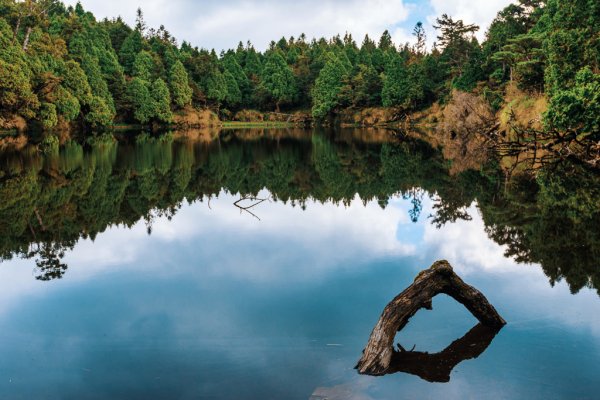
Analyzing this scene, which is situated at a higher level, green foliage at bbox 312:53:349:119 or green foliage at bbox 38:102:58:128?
green foliage at bbox 312:53:349:119

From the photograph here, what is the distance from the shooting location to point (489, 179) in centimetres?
2062

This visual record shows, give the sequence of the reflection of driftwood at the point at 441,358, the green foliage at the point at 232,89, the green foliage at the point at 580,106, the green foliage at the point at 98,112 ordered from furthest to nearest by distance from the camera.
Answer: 1. the green foliage at the point at 232,89
2. the green foliage at the point at 98,112
3. the green foliage at the point at 580,106
4. the reflection of driftwood at the point at 441,358

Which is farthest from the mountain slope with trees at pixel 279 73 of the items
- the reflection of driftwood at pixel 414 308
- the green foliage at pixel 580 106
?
the reflection of driftwood at pixel 414 308

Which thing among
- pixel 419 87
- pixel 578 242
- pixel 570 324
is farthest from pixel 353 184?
pixel 419 87

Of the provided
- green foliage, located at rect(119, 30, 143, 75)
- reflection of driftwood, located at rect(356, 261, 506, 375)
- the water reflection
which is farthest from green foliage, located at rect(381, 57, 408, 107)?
reflection of driftwood, located at rect(356, 261, 506, 375)

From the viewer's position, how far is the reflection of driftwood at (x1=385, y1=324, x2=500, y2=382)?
5938mm

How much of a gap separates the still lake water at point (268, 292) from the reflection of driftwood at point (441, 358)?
4.2 inches

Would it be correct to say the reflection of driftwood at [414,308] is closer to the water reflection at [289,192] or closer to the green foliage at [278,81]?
the water reflection at [289,192]

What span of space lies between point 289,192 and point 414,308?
12.8 meters

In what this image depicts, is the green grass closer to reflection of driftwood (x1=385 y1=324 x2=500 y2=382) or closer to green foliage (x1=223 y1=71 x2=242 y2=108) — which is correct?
green foliage (x1=223 y1=71 x2=242 y2=108)

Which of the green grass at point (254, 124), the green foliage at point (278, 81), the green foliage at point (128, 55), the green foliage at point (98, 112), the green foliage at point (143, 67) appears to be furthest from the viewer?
the green foliage at point (278, 81)

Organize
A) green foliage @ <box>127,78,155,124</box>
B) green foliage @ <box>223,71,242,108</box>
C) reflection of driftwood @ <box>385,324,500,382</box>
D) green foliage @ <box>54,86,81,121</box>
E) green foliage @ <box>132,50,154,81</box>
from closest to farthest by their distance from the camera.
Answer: reflection of driftwood @ <box>385,324,500,382</box> → green foliage @ <box>54,86,81,121</box> → green foliage @ <box>127,78,155,124</box> → green foliage @ <box>132,50,154,81</box> → green foliage @ <box>223,71,242,108</box>

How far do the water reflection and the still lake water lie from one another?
0.12m

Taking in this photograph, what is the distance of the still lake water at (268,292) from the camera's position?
5797 mm
